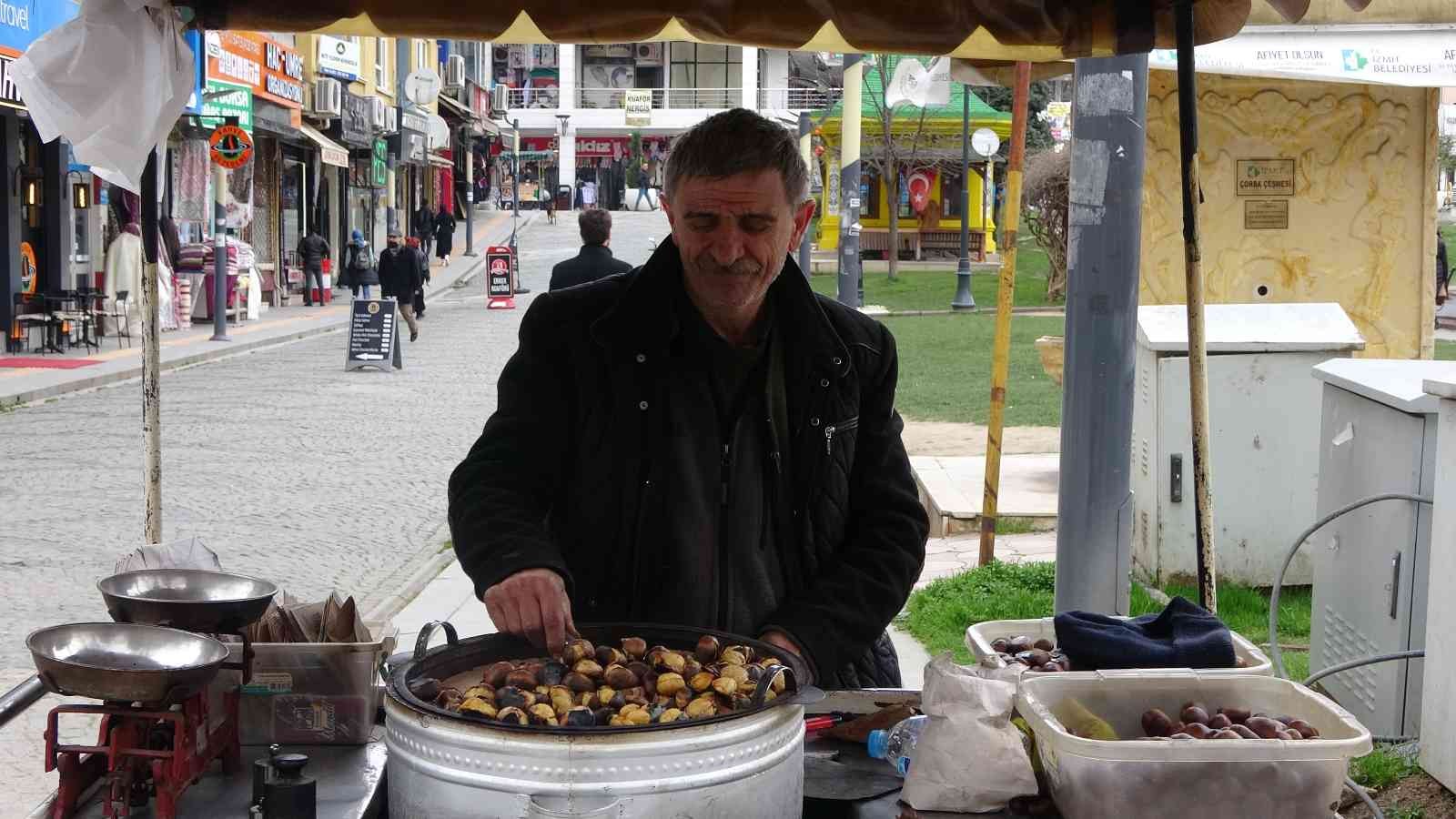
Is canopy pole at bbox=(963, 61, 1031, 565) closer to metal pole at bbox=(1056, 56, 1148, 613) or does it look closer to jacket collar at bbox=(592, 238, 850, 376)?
metal pole at bbox=(1056, 56, 1148, 613)

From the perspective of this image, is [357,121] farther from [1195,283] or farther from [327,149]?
[1195,283]

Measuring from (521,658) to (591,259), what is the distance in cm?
1049

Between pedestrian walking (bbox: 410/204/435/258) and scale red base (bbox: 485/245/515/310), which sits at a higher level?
pedestrian walking (bbox: 410/204/435/258)

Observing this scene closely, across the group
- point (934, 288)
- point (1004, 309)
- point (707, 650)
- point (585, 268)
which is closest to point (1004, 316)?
point (1004, 309)

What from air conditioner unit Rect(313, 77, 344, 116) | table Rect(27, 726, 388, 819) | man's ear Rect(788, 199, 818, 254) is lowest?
table Rect(27, 726, 388, 819)

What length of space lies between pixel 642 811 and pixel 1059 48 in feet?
8.86

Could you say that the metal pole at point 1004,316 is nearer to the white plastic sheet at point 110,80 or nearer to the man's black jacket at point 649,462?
the man's black jacket at point 649,462

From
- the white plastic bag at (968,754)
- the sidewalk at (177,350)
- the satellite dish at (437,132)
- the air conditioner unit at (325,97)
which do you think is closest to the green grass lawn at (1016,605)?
the white plastic bag at (968,754)

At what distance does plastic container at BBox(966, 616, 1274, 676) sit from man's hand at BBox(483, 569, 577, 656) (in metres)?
0.74

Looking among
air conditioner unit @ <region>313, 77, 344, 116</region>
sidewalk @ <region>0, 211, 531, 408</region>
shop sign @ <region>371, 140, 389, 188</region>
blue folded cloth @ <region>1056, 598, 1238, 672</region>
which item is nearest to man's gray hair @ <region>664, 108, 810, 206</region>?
blue folded cloth @ <region>1056, 598, 1238, 672</region>

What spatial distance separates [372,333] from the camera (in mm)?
20125

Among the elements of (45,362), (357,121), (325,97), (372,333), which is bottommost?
(45,362)

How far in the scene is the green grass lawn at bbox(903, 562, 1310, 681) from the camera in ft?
24.3

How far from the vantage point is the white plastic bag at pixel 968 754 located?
234 centimetres
